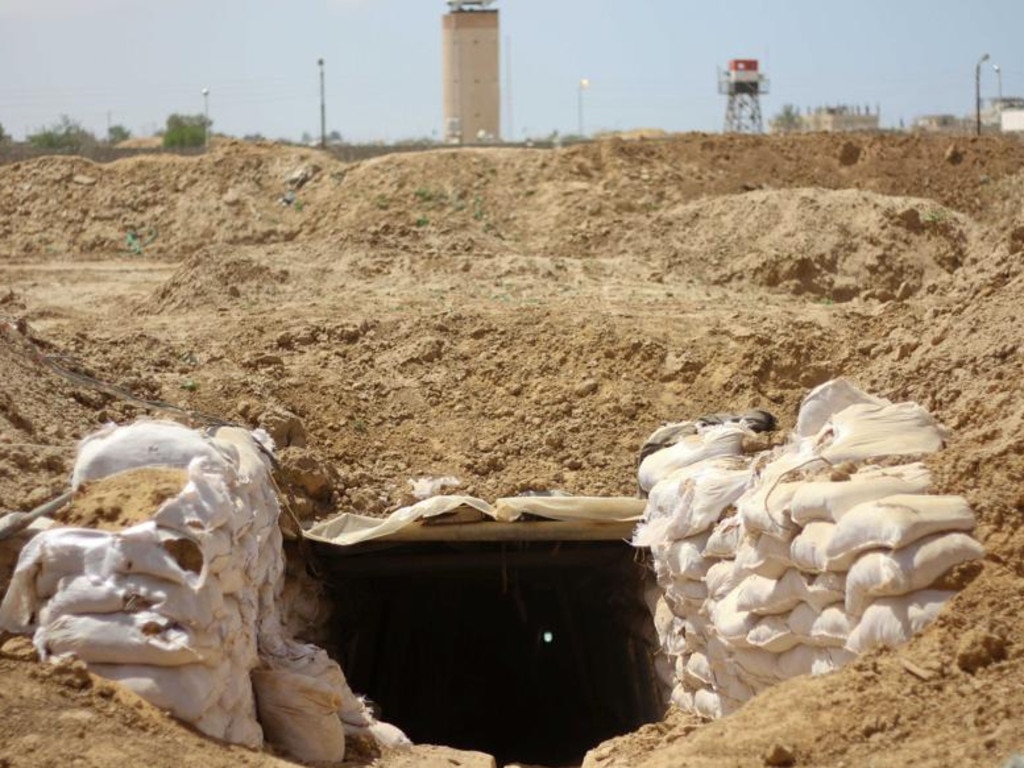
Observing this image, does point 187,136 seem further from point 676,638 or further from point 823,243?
point 676,638

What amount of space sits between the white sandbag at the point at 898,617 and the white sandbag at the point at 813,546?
32cm

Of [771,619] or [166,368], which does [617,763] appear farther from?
[166,368]

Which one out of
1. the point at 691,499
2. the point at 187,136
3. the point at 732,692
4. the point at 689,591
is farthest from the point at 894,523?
the point at 187,136

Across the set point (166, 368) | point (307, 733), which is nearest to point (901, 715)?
point (307, 733)

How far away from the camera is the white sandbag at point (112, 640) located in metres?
5.80

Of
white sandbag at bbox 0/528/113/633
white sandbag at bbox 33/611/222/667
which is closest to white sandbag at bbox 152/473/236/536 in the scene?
white sandbag at bbox 0/528/113/633

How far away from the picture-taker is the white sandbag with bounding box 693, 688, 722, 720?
23.3 feet

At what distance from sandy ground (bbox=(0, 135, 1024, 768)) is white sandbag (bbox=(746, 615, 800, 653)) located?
484mm

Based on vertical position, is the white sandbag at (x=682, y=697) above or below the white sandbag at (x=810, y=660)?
below

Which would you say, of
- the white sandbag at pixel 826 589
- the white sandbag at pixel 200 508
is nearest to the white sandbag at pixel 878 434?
the white sandbag at pixel 826 589

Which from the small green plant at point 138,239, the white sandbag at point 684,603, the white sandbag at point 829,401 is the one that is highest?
the small green plant at point 138,239

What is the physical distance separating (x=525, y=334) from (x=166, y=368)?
2.53m

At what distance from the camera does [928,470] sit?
602cm

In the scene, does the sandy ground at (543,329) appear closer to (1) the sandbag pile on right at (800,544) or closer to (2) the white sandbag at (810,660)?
(1) the sandbag pile on right at (800,544)
